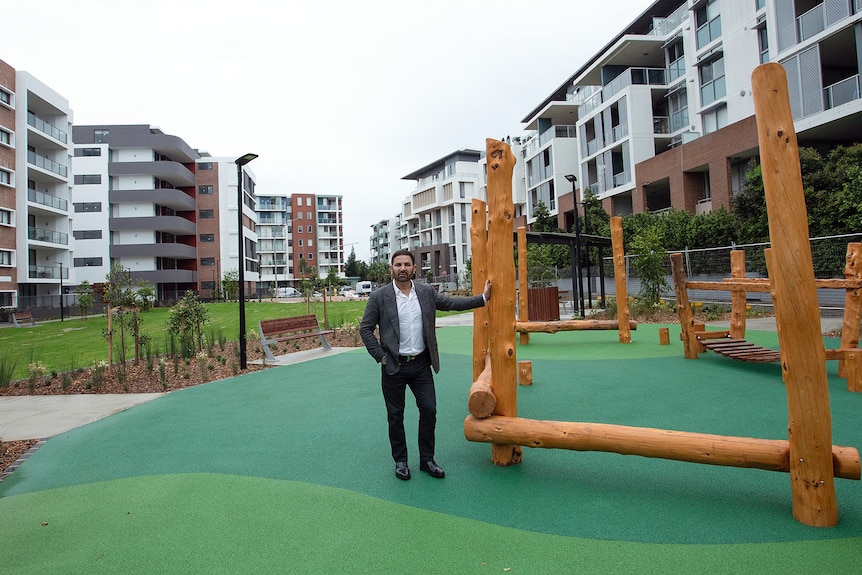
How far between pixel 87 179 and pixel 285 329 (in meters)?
51.5

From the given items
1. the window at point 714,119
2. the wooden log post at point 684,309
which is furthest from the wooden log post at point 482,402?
the window at point 714,119

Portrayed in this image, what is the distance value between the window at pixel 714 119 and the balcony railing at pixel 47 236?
4355 cm

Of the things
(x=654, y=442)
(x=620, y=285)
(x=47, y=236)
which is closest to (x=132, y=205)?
(x=47, y=236)

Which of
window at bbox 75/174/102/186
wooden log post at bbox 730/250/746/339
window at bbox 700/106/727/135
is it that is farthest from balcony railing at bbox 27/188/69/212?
window at bbox 700/106/727/135

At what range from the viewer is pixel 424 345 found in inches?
164

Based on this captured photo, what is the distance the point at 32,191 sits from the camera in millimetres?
35812

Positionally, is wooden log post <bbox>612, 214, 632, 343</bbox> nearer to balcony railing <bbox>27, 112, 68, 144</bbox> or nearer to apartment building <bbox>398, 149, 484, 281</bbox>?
balcony railing <bbox>27, 112, 68, 144</bbox>

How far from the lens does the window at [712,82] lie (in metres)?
27.2

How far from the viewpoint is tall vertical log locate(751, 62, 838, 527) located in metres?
3.06

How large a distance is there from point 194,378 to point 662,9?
37.7 m

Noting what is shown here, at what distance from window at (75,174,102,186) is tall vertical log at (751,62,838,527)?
60410 mm

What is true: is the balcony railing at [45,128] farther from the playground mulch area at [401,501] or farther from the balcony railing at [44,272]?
the playground mulch area at [401,501]

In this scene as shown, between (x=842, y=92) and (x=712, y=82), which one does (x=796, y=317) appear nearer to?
(x=842, y=92)

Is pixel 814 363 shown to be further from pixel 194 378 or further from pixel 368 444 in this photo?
pixel 194 378
